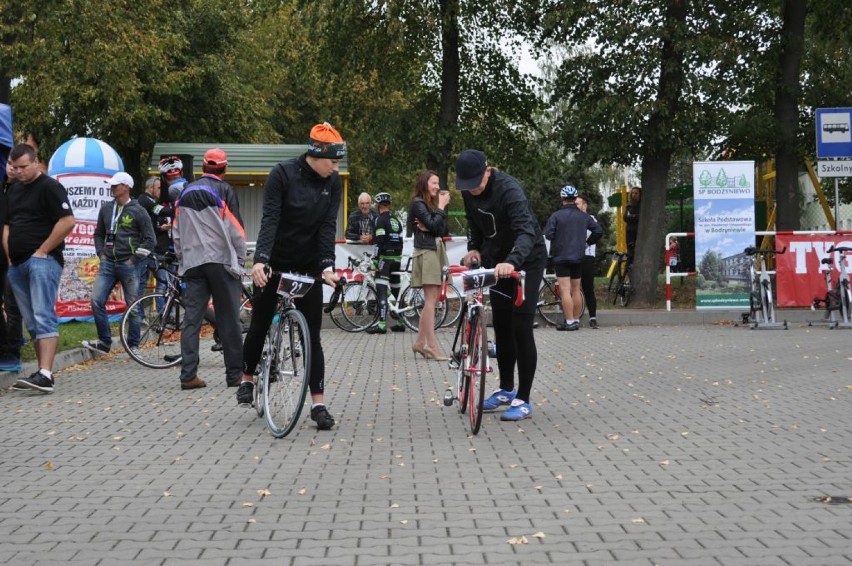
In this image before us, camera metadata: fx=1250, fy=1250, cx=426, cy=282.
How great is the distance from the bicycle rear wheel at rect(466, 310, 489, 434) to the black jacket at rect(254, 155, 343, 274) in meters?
1.08

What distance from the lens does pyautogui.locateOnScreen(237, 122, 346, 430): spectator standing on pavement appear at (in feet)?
27.0

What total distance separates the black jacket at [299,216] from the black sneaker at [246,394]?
93 centimetres

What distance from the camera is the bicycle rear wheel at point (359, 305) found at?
18219mm

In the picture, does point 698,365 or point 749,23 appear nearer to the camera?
point 698,365

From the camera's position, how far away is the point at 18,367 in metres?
11.4

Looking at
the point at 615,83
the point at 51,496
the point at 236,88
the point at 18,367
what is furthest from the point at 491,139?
the point at 51,496

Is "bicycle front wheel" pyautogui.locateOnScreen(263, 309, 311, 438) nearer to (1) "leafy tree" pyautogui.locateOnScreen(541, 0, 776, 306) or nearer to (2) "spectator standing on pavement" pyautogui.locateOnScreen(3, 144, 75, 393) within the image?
(2) "spectator standing on pavement" pyautogui.locateOnScreen(3, 144, 75, 393)

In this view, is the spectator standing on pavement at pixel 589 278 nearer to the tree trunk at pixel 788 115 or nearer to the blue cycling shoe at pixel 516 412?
the tree trunk at pixel 788 115

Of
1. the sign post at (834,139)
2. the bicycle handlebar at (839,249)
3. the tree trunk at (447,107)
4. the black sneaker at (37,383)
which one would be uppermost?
the tree trunk at (447,107)

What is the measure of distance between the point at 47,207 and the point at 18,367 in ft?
5.44

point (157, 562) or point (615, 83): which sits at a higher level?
point (615, 83)

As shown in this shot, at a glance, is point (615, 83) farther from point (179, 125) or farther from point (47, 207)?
point (179, 125)

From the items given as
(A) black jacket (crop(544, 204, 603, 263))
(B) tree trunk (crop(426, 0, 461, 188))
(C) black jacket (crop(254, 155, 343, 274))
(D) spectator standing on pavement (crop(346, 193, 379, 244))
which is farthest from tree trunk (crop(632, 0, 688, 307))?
(C) black jacket (crop(254, 155, 343, 274))

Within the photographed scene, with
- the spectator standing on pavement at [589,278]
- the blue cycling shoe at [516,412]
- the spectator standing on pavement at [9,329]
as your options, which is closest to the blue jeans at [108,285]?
the spectator standing on pavement at [9,329]
